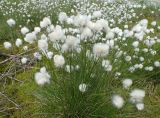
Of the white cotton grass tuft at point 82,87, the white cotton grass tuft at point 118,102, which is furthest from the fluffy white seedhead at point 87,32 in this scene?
the white cotton grass tuft at point 118,102

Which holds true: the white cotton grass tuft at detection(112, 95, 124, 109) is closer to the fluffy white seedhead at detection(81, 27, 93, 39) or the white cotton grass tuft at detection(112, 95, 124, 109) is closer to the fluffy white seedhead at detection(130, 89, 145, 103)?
the fluffy white seedhead at detection(130, 89, 145, 103)

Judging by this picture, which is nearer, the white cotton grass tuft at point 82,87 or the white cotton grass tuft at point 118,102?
the white cotton grass tuft at point 118,102

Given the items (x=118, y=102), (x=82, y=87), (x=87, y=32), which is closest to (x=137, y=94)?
(x=118, y=102)

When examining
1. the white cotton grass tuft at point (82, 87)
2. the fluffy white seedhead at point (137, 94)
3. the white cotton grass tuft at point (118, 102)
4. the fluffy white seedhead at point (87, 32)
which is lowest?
the white cotton grass tuft at point (118, 102)

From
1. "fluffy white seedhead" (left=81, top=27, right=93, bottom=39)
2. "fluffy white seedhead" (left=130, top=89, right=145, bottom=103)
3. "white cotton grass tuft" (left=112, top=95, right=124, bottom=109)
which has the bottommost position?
"white cotton grass tuft" (left=112, top=95, right=124, bottom=109)

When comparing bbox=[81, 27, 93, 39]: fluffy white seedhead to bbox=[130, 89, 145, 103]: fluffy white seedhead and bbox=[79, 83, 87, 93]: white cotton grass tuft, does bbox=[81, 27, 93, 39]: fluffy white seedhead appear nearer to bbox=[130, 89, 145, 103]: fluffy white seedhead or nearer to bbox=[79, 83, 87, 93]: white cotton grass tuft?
bbox=[79, 83, 87, 93]: white cotton grass tuft

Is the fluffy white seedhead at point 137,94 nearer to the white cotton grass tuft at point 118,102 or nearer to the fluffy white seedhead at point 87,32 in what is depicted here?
the white cotton grass tuft at point 118,102

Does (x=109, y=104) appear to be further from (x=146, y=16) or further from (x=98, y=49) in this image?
(x=146, y=16)

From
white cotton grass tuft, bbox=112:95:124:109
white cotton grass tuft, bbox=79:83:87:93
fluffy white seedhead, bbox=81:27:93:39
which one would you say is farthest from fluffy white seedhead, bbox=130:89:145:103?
fluffy white seedhead, bbox=81:27:93:39

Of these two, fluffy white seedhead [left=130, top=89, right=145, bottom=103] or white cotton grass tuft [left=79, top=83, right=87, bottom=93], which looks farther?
white cotton grass tuft [left=79, top=83, right=87, bottom=93]

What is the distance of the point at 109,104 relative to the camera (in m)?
3.50

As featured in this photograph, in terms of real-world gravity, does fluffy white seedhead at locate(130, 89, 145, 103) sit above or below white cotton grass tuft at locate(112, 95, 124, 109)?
above

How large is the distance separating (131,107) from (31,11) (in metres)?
5.99

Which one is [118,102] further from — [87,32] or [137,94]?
[87,32]
